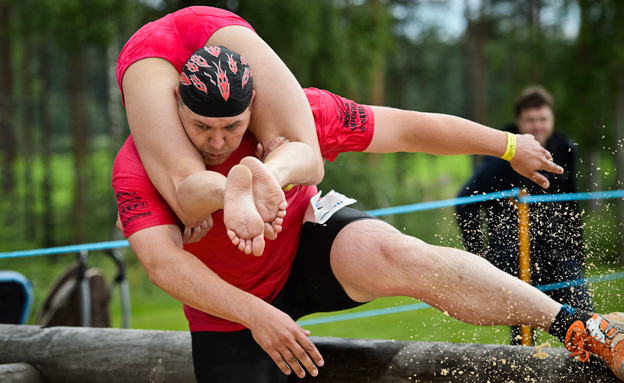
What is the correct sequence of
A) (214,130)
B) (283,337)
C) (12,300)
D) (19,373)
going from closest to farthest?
1. (283,337)
2. (214,130)
3. (19,373)
4. (12,300)

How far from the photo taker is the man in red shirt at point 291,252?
188 centimetres

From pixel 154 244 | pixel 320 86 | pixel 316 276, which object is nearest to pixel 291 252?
pixel 316 276

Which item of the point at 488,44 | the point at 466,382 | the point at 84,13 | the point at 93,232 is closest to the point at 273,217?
the point at 466,382

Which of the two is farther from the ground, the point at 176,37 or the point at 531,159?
the point at 176,37

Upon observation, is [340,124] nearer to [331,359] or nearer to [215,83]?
[215,83]

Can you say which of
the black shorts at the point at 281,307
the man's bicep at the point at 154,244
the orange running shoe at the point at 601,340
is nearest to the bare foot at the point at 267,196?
the man's bicep at the point at 154,244

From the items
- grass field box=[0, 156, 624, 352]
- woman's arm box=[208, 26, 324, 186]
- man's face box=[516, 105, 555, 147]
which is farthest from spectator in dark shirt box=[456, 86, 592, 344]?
woman's arm box=[208, 26, 324, 186]

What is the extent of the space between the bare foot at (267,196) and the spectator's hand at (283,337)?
0.95 feet

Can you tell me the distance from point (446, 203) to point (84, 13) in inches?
265

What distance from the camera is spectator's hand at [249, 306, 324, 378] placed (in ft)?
6.09

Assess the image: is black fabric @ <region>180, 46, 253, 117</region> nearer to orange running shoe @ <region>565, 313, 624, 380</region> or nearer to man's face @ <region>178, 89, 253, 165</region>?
man's face @ <region>178, 89, 253, 165</region>

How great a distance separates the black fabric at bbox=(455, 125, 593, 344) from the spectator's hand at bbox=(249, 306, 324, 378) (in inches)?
62.6

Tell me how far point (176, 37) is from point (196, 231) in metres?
0.67

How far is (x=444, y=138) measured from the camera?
2.37 m
